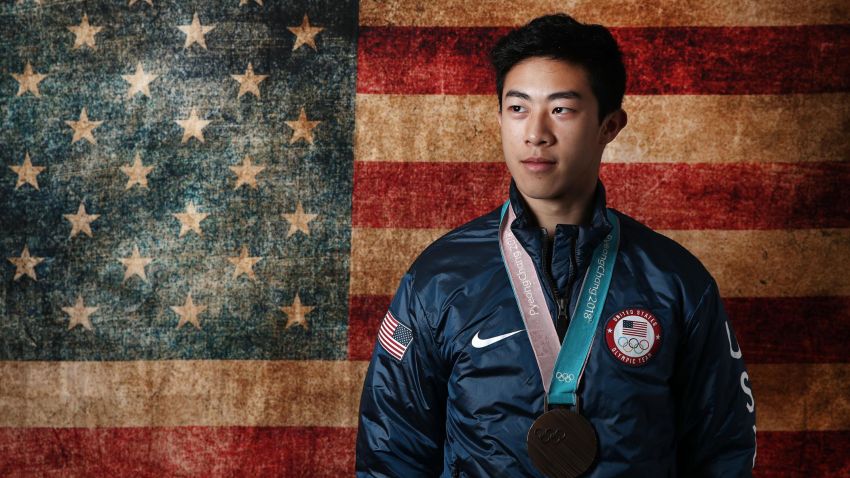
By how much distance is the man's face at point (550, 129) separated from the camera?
1.29 metres

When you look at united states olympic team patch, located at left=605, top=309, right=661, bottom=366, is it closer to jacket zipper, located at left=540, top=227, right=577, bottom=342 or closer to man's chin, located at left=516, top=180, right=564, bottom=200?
jacket zipper, located at left=540, top=227, right=577, bottom=342

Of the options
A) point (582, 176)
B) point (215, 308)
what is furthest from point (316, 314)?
point (582, 176)

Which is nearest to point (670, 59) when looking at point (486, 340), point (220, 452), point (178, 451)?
point (486, 340)

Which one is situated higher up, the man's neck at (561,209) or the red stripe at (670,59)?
the red stripe at (670,59)

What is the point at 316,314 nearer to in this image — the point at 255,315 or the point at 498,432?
the point at 255,315

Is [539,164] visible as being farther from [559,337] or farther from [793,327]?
[793,327]

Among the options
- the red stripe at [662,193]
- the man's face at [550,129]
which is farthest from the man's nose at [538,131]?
the red stripe at [662,193]

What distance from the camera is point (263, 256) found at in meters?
2.11

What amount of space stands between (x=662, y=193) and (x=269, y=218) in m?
1.30

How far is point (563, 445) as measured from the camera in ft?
3.95

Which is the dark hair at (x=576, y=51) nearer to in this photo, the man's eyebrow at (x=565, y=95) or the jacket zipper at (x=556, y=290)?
the man's eyebrow at (x=565, y=95)

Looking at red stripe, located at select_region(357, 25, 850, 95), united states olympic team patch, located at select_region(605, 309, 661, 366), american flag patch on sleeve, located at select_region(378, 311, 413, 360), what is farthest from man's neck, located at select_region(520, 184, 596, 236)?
red stripe, located at select_region(357, 25, 850, 95)

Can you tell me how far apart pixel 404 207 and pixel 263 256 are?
49 cm

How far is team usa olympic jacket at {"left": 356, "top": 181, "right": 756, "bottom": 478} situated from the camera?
125 cm
